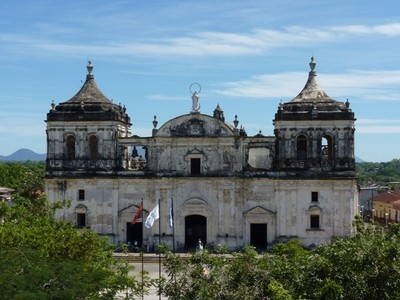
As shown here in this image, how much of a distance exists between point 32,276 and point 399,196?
2769 inches

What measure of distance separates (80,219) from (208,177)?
998 cm

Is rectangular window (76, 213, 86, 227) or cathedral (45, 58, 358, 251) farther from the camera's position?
rectangular window (76, 213, 86, 227)

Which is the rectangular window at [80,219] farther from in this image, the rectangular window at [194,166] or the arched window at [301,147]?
the arched window at [301,147]

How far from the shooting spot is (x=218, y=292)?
25.4 meters

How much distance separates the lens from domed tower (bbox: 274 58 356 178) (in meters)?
53.1

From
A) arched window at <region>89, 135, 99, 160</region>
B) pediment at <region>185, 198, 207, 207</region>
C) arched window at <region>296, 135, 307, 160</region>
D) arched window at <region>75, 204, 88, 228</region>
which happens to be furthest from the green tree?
arched window at <region>296, 135, 307, 160</region>

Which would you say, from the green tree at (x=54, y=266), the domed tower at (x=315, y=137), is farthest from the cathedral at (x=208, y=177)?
the green tree at (x=54, y=266)

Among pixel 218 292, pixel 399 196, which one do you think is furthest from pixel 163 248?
pixel 399 196

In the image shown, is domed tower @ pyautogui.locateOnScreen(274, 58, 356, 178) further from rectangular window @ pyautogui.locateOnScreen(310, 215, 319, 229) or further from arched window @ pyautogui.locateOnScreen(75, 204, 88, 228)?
arched window @ pyautogui.locateOnScreen(75, 204, 88, 228)

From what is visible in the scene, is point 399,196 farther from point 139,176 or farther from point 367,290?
point 367,290

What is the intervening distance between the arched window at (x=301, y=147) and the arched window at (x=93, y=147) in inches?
572

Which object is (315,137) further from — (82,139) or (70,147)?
(70,147)

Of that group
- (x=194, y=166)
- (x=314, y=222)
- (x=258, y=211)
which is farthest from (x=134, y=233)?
(x=314, y=222)

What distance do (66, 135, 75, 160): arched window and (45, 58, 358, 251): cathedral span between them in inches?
3.4
